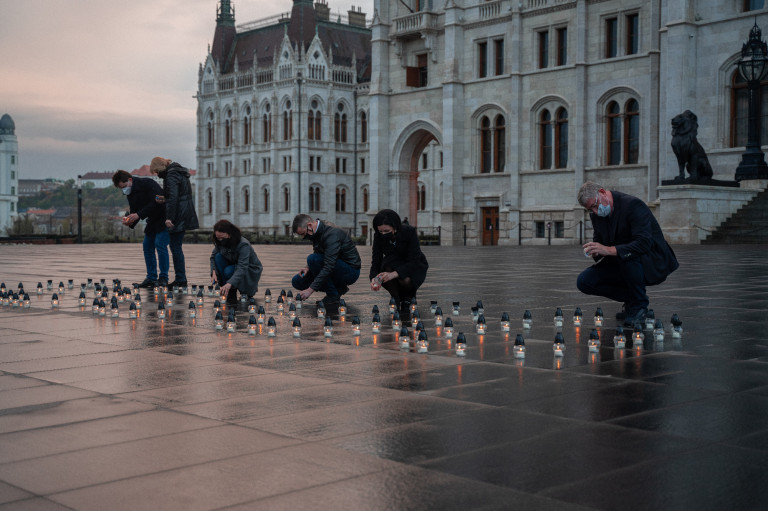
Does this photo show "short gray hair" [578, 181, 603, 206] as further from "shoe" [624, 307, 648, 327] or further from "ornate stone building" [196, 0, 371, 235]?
"ornate stone building" [196, 0, 371, 235]

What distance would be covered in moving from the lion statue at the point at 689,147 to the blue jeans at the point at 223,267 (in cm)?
2631

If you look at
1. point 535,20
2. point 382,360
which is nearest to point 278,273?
point 382,360

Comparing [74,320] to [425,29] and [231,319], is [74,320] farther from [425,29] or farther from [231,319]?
[425,29]

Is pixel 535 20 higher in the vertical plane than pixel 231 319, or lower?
higher

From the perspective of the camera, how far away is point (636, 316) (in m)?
8.68

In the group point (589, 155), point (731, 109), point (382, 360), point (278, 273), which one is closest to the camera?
point (382, 360)

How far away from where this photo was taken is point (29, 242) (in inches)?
2121

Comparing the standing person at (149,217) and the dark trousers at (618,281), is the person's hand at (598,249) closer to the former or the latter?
the dark trousers at (618,281)

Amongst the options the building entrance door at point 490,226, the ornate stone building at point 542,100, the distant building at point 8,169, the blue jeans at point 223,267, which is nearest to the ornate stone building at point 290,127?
the ornate stone building at point 542,100

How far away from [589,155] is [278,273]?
101 ft

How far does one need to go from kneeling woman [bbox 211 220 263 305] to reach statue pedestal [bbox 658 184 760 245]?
84.8 feet

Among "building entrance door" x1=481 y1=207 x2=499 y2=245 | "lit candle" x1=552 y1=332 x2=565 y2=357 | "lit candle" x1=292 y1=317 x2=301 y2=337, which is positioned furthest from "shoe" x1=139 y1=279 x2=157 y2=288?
"building entrance door" x1=481 y1=207 x2=499 y2=245

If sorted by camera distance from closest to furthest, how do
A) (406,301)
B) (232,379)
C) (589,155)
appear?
(232,379) < (406,301) < (589,155)

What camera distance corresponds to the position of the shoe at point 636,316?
8.63 meters
